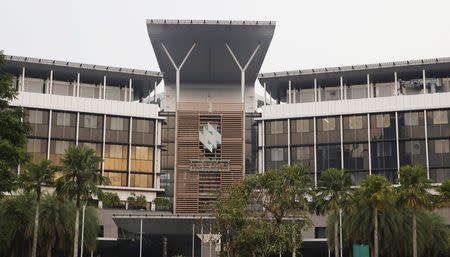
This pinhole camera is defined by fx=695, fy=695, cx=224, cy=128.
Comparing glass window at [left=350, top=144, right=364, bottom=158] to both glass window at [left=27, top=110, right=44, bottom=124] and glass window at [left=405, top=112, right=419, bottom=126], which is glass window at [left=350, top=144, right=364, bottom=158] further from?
glass window at [left=27, top=110, right=44, bottom=124]

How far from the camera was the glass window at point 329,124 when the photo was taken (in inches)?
4353

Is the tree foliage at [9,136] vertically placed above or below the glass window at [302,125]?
below

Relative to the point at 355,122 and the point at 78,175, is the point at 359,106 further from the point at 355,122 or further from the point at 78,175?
the point at 78,175

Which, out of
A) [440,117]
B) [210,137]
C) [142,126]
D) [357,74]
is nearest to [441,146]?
[440,117]

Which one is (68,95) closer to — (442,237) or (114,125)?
(114,125)

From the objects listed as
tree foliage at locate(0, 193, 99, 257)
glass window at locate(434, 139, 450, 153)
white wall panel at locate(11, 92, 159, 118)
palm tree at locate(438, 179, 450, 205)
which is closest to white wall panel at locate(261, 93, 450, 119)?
glass window at locate(434, 139, 450, 153)

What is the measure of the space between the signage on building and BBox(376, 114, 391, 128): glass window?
25.1 m

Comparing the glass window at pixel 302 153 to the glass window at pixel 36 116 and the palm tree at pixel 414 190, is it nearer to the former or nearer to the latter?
the palm tree at pixel 414 190

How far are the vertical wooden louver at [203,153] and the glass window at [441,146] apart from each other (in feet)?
96.0

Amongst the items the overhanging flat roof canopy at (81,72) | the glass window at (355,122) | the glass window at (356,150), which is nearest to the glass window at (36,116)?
the overhanging flat roof canopy at (81,72)

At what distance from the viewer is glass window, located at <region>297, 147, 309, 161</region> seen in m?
111

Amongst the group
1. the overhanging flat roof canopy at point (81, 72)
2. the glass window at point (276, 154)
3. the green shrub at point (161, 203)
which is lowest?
the green shrub at point (161, 203)

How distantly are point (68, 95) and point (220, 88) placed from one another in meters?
26.1

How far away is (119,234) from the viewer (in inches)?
3957
